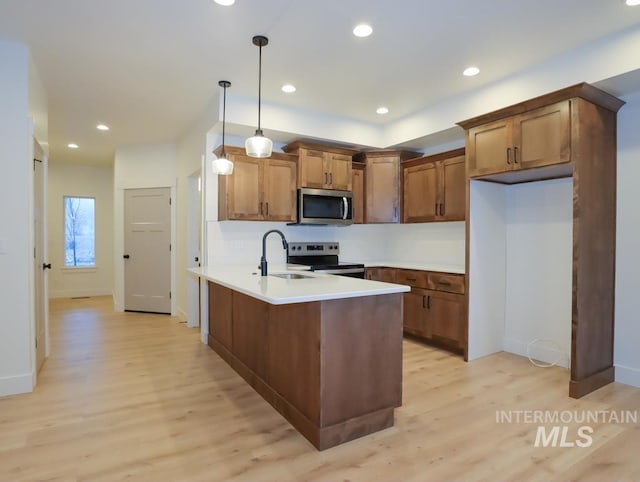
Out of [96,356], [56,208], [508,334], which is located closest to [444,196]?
[508,334]

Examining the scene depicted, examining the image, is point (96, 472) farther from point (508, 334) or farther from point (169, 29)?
point (508, 334)

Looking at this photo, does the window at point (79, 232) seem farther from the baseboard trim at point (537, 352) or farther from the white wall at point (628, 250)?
the white wall at point (628, 250)

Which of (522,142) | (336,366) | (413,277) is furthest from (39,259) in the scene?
(522,142)

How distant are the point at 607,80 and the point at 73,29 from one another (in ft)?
12.8

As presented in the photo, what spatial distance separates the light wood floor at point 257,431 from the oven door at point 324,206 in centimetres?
A: 182

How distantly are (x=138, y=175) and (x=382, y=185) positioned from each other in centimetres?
398

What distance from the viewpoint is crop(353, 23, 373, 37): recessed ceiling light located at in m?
2.66

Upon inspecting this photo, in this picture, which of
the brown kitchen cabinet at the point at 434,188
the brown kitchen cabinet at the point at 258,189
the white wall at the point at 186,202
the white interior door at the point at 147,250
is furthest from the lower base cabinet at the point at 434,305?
the white interior door at the point at 147,250

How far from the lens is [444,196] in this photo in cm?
429

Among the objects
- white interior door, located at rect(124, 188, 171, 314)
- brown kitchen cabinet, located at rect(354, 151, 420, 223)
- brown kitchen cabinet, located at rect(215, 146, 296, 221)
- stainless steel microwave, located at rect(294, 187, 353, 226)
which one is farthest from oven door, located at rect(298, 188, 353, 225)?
white interior door, located at rect(124, 188, 171, 314)

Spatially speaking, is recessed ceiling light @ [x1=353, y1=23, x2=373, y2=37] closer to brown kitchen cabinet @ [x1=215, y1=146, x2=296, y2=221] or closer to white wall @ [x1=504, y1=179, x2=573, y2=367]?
brown kitchen cabinet @ [x1=215, y1=146, x2=296, y2=221]

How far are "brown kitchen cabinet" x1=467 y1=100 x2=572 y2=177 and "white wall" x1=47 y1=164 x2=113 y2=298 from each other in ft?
24.1

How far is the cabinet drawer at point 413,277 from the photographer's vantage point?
4.15 m

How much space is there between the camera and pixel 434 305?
4035 mm
